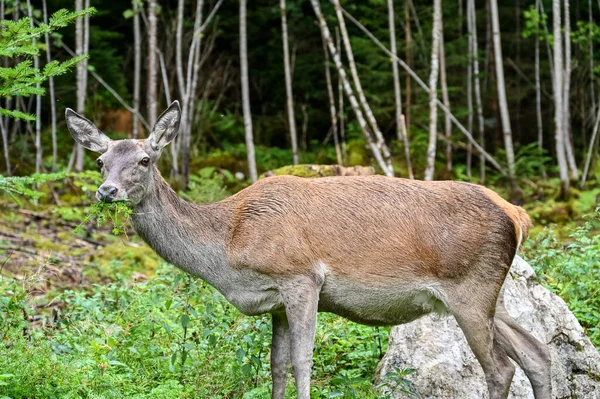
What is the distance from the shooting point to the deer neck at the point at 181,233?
6.51 meters

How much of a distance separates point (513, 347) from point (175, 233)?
304cm

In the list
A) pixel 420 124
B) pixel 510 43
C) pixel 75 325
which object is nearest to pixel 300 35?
pixel 420 124

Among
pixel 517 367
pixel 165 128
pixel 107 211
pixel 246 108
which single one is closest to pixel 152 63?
pixel 246 108

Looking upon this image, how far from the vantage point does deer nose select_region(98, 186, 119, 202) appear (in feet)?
19.9

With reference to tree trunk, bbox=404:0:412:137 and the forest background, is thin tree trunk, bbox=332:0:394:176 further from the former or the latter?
tree trunk, bbox=404:0:412:137

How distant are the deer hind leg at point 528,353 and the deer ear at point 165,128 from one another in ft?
10.7

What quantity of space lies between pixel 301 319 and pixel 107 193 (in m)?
1.82

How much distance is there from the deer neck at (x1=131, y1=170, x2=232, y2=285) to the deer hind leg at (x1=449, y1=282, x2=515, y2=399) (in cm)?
196

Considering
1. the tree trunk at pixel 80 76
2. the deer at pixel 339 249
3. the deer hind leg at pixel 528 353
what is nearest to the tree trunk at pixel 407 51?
the tree trunk at pixel 80 76

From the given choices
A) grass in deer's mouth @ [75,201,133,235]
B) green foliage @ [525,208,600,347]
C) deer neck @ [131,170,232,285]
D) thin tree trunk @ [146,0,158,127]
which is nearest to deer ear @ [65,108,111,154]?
deer neck @ [131,170,232,285]

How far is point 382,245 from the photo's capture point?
646 cm

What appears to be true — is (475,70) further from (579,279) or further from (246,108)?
(579,279)

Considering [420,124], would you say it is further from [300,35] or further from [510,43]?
[510,43]

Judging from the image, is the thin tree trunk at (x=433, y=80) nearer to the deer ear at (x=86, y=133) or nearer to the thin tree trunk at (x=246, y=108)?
the thin tree trunk at (x=246, y=108)
